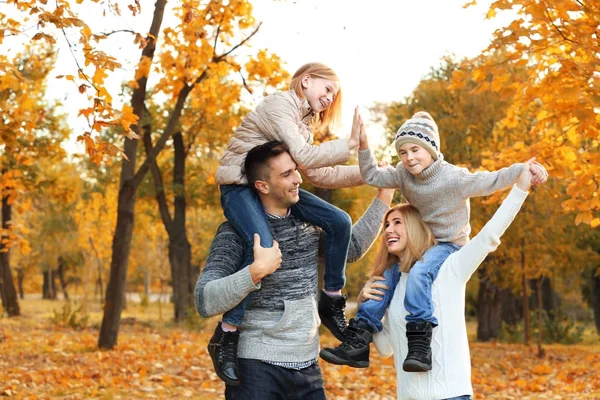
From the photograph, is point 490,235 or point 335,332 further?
point 335,332

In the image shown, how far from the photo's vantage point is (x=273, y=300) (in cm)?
337

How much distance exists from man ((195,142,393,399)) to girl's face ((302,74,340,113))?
345mm

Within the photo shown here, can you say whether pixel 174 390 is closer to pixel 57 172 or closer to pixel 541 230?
pixel 541 230

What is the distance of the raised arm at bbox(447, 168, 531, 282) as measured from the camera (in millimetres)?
3203

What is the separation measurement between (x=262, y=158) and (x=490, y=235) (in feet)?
3.18

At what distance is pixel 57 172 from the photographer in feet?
66.7

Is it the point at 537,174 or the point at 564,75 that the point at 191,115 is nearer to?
the point at 564,75

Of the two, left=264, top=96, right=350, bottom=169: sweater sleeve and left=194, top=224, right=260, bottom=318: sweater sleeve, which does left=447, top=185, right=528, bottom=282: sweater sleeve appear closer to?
left=264, top=96, right=350, bottom=169: sweater sleeve

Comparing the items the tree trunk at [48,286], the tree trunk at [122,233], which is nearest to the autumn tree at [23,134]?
the tree trunk at [122,233]

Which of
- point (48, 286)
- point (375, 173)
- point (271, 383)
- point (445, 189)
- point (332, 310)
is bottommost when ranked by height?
point (271, 383)

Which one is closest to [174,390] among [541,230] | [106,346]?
[106,346]

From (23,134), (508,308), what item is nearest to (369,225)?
(23,134)

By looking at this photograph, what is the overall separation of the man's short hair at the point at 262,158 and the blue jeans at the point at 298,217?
101 millimetres

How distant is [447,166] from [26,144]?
586 inches
